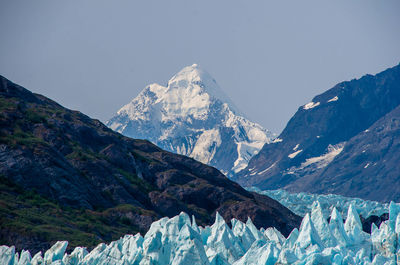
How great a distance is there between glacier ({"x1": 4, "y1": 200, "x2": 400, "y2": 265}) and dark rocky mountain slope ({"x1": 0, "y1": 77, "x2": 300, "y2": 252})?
1058 inches

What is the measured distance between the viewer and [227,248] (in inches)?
2859

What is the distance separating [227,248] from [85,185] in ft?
233

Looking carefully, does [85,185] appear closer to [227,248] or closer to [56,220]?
[56,220]

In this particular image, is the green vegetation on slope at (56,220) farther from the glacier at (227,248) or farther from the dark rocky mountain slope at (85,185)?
the glacier at (227,248)

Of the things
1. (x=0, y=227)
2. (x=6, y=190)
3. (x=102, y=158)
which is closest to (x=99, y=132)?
(x=102, y=158)

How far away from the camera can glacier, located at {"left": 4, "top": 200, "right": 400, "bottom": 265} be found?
63.5 metres

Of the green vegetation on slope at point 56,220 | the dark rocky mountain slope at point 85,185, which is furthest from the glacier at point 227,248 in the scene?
the dark rocky mountain slope at point 85,185

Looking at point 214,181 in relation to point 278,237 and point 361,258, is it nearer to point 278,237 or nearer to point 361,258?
point 278,237

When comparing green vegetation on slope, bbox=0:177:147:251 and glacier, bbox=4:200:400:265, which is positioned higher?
green vegetation on slope, bbox=0:177:147:251

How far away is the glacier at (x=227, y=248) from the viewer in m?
63.5

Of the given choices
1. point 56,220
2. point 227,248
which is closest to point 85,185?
point 56,220

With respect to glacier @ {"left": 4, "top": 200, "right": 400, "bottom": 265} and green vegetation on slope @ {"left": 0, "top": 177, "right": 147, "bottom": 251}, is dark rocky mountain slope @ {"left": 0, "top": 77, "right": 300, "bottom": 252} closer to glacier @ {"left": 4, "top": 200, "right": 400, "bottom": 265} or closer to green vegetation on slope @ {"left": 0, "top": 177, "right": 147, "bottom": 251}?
green vegetation on slope @ {"left": 0, "top": 177, "right": 147, "bottom": 251}

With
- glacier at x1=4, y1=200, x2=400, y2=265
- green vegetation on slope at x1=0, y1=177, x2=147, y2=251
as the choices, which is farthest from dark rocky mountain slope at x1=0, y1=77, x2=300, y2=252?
glacier at x1=4, y1=200, x2=400, y2=265

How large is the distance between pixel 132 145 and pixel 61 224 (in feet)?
286
